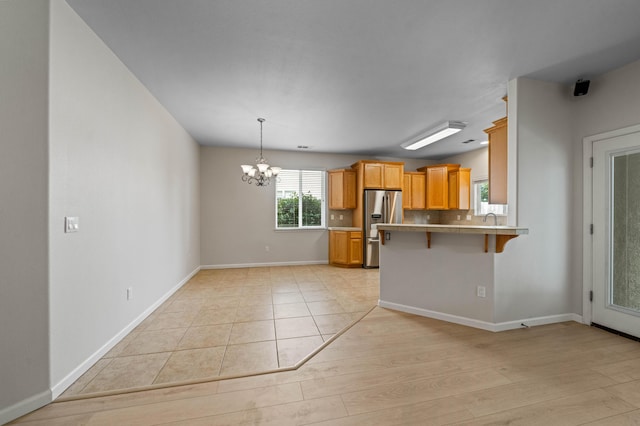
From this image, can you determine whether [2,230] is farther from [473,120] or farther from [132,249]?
[473,120]

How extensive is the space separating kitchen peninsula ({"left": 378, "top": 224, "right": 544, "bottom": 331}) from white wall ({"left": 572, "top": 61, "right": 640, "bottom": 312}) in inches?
Answer: 34.4

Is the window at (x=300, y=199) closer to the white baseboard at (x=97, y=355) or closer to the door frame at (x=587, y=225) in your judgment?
the white baseboard at (x=97, y=355)

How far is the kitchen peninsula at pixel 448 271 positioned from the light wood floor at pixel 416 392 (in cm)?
43

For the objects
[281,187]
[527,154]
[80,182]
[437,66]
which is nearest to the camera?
[80,182]

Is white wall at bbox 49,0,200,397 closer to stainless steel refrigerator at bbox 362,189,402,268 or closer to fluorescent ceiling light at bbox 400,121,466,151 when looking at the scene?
stainless steel refrigerator at bbox 362,189,402,268

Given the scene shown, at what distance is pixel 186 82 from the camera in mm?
3010

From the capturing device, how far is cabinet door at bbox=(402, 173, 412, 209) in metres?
6.53

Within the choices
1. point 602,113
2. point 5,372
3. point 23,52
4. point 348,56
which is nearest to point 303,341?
point 5,372

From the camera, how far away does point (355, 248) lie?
19.6 ft

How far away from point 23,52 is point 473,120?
16.5ft

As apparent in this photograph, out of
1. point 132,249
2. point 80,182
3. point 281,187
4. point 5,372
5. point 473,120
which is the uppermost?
point 473,120

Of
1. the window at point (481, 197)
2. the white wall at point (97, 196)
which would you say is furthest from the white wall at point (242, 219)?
the window at point (481, 197)

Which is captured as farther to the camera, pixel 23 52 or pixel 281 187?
pixel 281 187

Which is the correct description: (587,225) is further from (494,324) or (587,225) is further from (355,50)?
(355,50)
